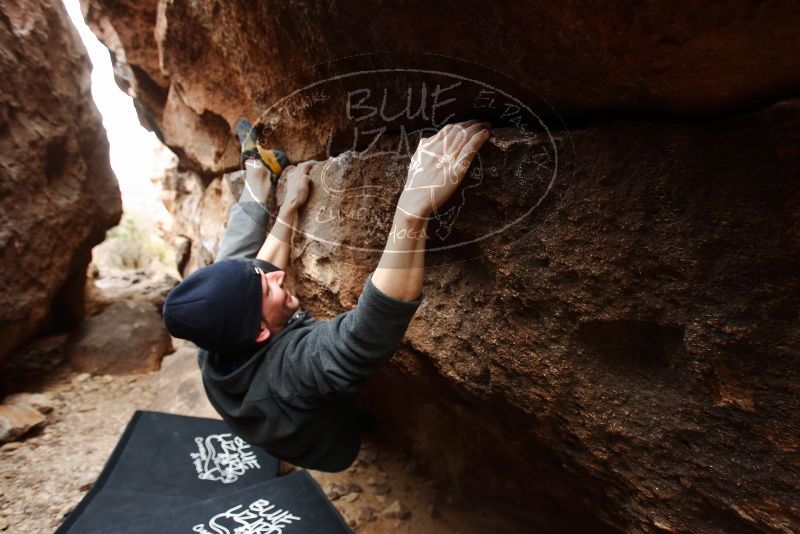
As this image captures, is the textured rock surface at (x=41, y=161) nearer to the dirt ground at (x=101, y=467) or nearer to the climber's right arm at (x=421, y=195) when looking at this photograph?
the dirt ground at (x=101, y=467)

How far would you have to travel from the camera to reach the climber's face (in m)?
1.62

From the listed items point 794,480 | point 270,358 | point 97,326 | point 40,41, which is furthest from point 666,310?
point 97,326

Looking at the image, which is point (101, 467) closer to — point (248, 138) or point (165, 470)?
point (165, 470)

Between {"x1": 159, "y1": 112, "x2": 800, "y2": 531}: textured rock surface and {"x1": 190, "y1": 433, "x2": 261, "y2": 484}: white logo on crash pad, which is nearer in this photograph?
{"x1": 159, "y1": 112, "x2": 800, "y2": 531}: textured rock surface

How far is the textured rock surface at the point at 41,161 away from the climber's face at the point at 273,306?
2384 mm

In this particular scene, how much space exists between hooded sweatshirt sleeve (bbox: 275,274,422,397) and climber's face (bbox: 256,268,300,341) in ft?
0.69

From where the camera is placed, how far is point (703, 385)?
3.61 ft

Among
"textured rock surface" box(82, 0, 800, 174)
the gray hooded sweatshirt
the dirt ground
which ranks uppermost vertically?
"textured rock surface" box(82, 0, 800, 174)

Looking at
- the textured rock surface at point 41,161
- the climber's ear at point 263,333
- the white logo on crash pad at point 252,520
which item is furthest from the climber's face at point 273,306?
the textured rock surface at point 41,161

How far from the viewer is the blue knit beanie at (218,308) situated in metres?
1.44

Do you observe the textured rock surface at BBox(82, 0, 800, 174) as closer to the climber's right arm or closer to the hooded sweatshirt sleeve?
the climber's right arm

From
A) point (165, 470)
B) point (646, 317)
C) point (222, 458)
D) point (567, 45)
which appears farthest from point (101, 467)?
point (567, 45)

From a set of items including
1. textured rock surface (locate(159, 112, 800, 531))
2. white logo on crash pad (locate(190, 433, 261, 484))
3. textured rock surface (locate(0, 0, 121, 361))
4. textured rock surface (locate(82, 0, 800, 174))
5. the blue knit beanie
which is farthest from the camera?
textured rock surface (locate(0, 0, 121, 361))

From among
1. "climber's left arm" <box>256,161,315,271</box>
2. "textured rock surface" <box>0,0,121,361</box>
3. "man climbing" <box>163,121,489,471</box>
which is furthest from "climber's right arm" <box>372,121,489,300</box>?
"textured rock surface" <box>0,0,121,361</box>
